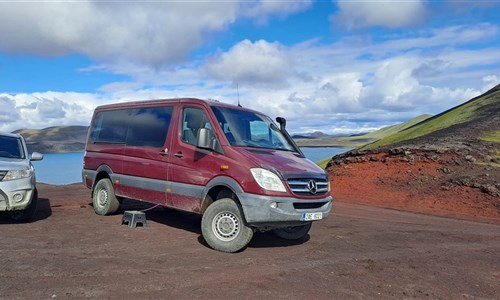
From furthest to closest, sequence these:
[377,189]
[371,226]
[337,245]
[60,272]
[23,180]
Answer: [377,189] → [371,226] → [23,180] → [337,245] → [60,272]

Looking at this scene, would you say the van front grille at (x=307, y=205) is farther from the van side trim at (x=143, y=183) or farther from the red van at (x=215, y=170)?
the van side trim at (x=143, y=183)

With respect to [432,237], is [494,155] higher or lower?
higher

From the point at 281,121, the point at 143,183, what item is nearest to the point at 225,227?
the point at 143,183

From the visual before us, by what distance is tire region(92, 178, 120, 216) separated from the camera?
9.68 m

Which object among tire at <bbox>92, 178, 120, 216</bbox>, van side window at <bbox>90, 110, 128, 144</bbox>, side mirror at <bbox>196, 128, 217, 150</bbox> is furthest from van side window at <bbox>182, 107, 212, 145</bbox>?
tire at <bbox>92, 178, 120, 216</bbox>

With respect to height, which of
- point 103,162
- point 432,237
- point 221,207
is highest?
point 103,162

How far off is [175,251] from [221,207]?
3.37 feet

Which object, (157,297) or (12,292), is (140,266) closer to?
(157,297)

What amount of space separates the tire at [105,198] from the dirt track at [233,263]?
0.74 ft

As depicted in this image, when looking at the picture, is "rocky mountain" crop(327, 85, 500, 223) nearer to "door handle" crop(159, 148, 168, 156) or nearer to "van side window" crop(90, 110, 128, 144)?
"door handle" crop(159, 148, 168, 156)

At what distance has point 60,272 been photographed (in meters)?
5.59

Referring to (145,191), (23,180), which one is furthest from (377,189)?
(23,180)

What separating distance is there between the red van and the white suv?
1.54m

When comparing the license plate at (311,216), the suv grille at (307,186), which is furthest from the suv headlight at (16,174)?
the license plate at (311,216)
